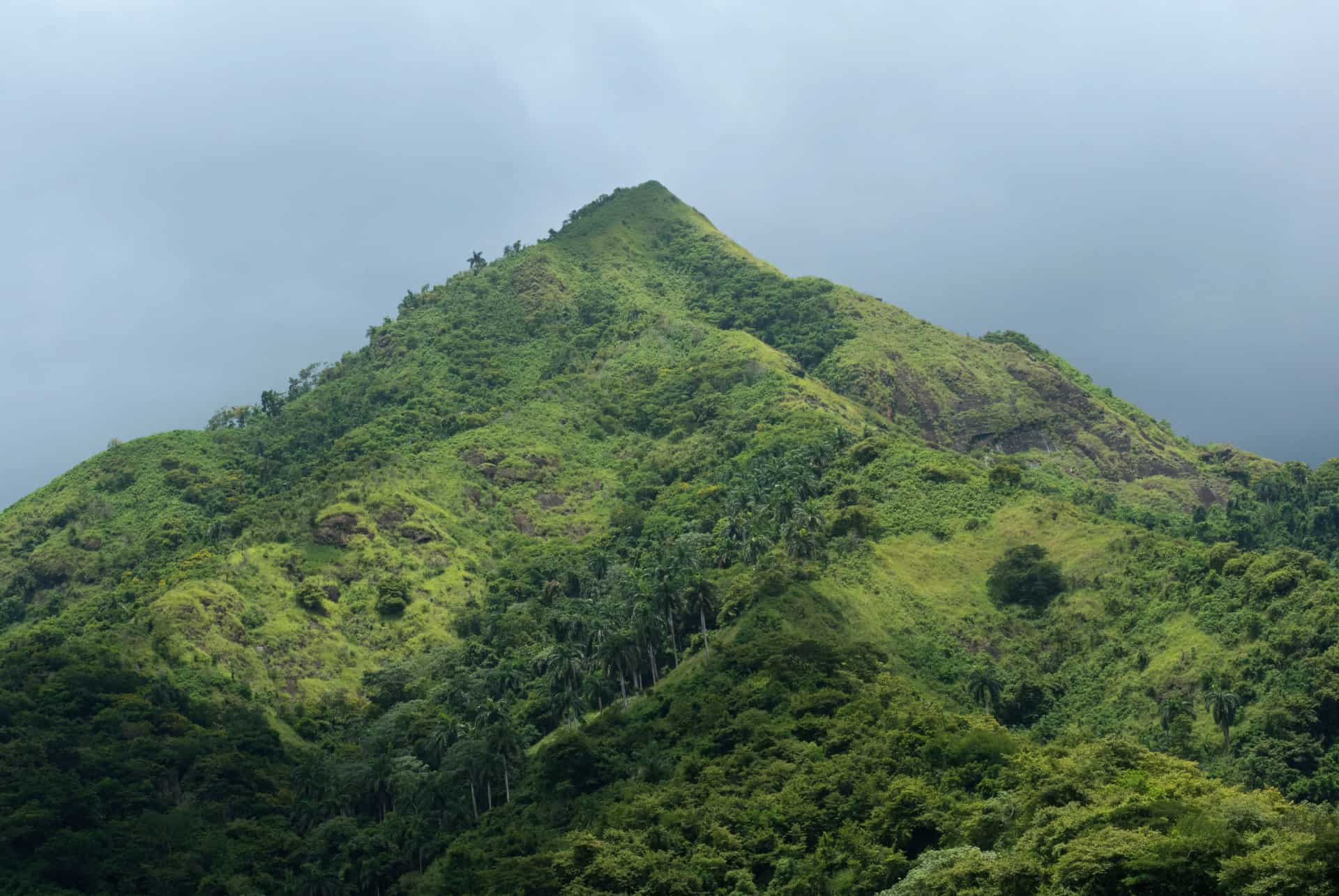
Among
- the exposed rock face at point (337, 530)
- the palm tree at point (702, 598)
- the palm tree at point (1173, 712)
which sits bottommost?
the palm tree at point (1173, 712)

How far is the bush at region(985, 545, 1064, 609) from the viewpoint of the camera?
130 metres

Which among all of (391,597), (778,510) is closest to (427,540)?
(391,597)

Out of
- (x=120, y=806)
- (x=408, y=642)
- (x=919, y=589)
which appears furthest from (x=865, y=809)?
(x=408, y=642)

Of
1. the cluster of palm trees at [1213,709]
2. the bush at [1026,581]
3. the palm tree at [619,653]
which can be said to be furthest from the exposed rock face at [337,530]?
the cluster of palm trees at [1213,709]

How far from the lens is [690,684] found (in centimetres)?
11169

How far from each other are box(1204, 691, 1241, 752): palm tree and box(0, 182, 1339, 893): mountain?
37 cm

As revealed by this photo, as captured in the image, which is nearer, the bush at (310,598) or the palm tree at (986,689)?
the palm tree at (986,689)

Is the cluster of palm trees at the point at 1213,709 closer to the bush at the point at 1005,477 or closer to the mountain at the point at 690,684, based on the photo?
the mountain at the point at 690,684

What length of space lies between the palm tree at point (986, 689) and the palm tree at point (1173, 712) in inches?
565

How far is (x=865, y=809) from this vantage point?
288ft

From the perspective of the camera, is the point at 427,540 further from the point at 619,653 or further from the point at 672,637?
the point at 672,637

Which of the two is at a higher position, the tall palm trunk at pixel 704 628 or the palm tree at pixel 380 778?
the tall palm trunk at pixel 704 628

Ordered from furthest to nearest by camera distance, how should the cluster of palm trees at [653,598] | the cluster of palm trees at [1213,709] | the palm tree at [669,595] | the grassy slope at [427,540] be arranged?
the grassy slope at [427,540]
the palm tree at [669,595]
the cluster of palm trees at [653,598]
the cluster of palm trees at [1213,709]

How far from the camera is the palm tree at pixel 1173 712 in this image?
337 feet
